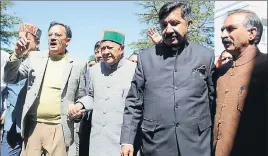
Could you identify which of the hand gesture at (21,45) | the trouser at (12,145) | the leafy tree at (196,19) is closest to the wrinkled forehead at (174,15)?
the hand gesture at (21,45)

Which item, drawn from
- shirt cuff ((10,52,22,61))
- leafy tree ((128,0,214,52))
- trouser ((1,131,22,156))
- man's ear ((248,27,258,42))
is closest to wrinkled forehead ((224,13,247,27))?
man's ear ((248,27,258,42))

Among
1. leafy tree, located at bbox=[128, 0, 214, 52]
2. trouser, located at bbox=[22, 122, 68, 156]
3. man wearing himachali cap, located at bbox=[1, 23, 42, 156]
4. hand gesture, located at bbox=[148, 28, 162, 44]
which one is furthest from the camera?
leafy tree, located at bbox=[128, 0, 214, 52]

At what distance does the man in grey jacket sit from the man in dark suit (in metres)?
0.93

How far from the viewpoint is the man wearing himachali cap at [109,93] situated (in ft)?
12.8

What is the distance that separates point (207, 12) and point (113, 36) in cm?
1581

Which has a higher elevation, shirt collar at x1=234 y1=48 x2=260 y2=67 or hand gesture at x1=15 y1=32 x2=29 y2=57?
hand gesture at x1=15 y1=32 x2=29 y2=57

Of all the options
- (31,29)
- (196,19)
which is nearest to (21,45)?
(31,29)

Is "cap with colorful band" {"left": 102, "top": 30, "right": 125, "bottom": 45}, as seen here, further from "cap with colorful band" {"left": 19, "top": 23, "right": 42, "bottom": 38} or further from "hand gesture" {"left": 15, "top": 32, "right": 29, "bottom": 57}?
"cap with colorful band" {"left": 19, "top": 23, "right": 42, "bottom": 38}

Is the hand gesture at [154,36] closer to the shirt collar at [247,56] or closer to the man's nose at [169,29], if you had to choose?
the man's nose at [169,29]

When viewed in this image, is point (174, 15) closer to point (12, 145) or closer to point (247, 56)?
point (247, 56)

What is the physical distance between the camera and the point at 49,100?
404 centimetres

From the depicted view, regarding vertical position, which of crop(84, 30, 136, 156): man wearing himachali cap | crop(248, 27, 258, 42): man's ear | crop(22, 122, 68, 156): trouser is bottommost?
crop(22, 122, 68, 156): trouser

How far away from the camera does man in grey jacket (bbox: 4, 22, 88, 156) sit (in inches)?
158

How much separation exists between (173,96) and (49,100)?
1652 millimetres
